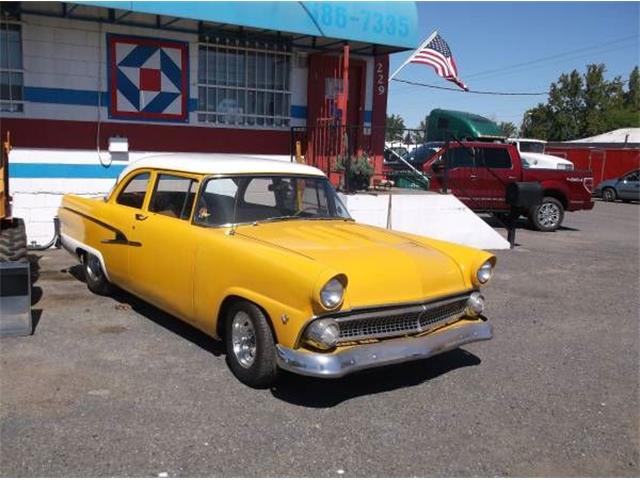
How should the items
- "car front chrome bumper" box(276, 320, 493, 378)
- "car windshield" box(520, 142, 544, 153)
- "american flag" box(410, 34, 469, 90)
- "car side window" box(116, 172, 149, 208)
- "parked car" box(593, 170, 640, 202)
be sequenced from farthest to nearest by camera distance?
"parked car" box(593, 170, 640, 202) → "car windshield" box(520, 142, 544, 153) → "american flag" box(410, 34, 469, 90) → "car side window" box(116, 172, 149, 208) → "car front chrome bumper" box(276, 320, 493, 378)

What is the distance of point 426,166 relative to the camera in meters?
13.4

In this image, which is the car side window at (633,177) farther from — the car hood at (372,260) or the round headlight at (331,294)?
the round headlight at (331,294)

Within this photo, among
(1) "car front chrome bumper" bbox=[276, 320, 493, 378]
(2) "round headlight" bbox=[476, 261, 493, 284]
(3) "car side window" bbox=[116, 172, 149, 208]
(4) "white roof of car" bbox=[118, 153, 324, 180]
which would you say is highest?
(4) "white roof of car" bbox=[118, 153, 324, 180]

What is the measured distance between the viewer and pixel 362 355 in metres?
3.87

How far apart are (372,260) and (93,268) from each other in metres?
3.46

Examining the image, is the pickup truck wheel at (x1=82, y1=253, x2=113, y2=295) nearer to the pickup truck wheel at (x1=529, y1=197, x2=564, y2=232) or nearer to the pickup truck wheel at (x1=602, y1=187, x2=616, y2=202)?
the pickup truck wheel at (x1=529, y1=197, x2=564, y2=232)

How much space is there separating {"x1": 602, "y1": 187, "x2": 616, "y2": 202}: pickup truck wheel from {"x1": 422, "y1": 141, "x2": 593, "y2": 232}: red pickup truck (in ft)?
41.6

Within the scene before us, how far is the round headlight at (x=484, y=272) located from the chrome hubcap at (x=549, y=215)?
31.7 feet

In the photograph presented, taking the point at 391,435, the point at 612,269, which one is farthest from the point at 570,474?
the point at 612,269

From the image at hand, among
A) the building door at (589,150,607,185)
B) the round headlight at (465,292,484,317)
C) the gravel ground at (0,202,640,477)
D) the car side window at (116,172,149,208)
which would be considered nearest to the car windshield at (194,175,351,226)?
the car side window at (116,172,149,208)

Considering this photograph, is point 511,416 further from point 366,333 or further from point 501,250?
point 501,250

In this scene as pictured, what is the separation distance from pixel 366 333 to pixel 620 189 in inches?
950

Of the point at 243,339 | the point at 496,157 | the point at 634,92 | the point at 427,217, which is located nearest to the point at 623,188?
the point at 496,157

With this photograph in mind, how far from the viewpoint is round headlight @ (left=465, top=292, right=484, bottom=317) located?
467 centimetres
